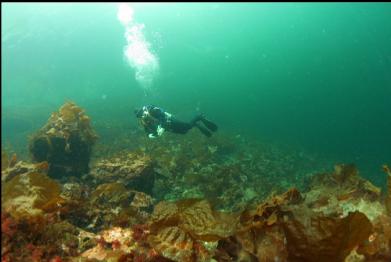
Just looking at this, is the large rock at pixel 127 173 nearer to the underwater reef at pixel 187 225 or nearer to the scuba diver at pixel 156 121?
the underwater reef at pixel 187 225

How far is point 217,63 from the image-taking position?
5310 inches

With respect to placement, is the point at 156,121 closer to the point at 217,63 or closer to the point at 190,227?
the point at 190,227

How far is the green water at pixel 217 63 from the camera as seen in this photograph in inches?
1417

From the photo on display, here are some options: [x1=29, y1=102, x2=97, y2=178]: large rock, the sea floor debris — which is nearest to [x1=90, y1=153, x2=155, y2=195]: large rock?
[x1=29, y1=102, x2=97, y2=178]: large rock

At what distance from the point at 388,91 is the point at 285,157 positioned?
365 ft

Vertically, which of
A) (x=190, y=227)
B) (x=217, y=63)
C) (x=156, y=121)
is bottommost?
(x=190, y=227)

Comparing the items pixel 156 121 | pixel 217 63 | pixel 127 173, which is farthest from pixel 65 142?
pixel 217 63

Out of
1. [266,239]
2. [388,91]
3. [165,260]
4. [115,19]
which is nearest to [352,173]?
[266,239]

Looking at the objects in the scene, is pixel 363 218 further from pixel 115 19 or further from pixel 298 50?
pixel 298 50

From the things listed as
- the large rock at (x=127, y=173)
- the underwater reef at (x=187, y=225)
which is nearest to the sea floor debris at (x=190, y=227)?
the underwater reef at (x=187, y=225)

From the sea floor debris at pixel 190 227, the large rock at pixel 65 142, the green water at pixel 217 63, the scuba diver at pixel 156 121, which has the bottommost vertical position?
the sea floor debris at pixel 190 227

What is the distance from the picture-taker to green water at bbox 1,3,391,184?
36000 millimetres

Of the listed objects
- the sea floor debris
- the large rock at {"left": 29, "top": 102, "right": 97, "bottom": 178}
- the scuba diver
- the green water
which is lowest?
the sea floor debris

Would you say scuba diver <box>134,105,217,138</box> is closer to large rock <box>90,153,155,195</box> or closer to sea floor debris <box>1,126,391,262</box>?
large rock <box>90,153,155,195</box>
